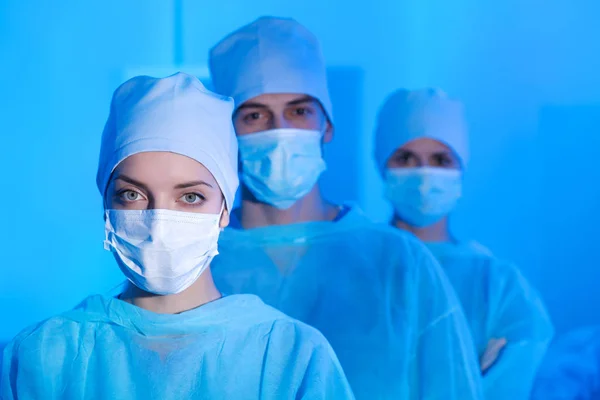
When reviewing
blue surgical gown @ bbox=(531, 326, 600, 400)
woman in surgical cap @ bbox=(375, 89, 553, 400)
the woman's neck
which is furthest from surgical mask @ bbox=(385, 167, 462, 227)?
the woman's neck

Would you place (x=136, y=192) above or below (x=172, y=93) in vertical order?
below

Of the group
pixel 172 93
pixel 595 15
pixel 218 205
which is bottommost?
pixel 218 205

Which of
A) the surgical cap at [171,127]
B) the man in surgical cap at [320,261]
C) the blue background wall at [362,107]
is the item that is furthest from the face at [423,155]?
the surgical cap at [171,127]

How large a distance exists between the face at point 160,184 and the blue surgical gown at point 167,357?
0.67 feet

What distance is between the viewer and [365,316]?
2020 mm

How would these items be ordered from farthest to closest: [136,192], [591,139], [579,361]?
[591,139]
[579,361]
[136,192]

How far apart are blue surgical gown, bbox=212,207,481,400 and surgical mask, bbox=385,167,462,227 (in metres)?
0.61

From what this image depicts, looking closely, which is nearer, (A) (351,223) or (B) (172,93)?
(B) (172,93)

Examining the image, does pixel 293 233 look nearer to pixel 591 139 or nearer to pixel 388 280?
pixel 388 280

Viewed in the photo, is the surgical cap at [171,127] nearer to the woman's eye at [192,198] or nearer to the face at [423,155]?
the woman's eye at [192,198]

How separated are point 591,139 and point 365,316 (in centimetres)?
221

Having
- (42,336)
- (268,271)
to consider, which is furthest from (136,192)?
(268,271)

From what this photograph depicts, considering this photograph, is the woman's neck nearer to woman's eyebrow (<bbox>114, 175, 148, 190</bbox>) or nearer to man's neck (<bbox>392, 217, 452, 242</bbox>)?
woman's eyebrow (<bbox>114, 175, 148, 190</bbox>)

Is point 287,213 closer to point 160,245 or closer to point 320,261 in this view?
point 320,261
